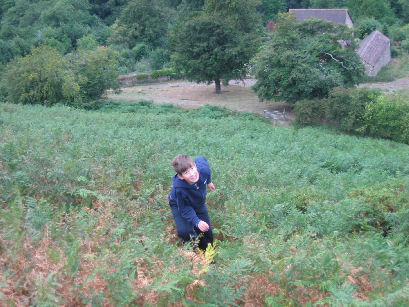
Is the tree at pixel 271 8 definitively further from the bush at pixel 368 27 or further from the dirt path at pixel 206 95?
the dirt path at pixel 206 95

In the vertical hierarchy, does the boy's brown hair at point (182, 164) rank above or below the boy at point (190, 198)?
above

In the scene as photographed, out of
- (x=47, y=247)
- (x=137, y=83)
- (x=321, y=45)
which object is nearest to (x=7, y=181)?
(x=47, y=247)

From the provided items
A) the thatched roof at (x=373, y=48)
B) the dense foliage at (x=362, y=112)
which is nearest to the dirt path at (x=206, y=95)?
the dense foliage at (x=362, y=112)

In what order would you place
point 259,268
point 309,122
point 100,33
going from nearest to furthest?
point 259,268 < point 309,122 < point 100,33

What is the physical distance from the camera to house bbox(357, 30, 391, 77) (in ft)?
118

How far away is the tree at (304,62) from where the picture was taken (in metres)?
23.8

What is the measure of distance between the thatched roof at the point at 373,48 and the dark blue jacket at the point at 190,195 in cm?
3401

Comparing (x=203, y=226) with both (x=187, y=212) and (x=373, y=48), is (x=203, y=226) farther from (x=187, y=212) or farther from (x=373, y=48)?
(x=373, y=48)

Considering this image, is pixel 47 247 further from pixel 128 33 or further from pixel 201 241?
pixel 128 33

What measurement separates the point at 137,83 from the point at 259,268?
37164 mm

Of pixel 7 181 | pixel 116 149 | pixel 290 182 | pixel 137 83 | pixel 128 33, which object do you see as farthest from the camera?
pixel 128 33

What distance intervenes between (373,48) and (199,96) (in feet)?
58.1

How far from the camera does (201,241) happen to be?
5156mm

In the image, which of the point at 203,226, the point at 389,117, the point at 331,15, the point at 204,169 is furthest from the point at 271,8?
the point at 203,226
